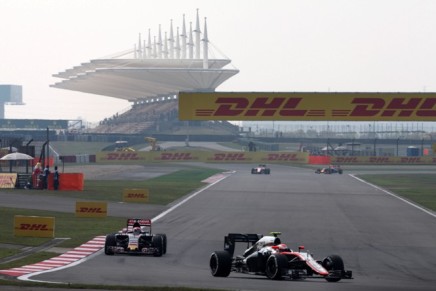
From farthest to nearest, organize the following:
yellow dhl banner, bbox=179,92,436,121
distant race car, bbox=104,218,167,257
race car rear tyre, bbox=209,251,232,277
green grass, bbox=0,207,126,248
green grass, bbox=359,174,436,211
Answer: green grass, bbox=359,174,436,211 < yellow dhl banner, bbox=179,92,436,121 < green grass, bbox=0,207,126,248 < distant race car, bbox=104,218,167,257 < race car rear tyre, bbox=209,251,232,277

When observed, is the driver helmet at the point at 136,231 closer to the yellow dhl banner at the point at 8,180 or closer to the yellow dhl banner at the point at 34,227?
the yellow dhl banner at the point at 34,227

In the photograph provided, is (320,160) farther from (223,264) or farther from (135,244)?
(223,264)

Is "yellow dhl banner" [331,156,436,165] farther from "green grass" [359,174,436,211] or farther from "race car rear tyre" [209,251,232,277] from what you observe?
"race car rear tyre" [209,251,232,277]

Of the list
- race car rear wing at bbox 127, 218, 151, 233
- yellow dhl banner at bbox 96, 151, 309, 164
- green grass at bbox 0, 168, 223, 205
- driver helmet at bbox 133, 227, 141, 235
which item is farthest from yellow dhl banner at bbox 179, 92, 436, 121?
yellow dhl banner at bbox 96, 151, 309, 164

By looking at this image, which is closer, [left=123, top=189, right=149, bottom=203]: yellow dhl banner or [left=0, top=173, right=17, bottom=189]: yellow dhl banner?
[left=123, top=189, right=149, bottom=203]: yellow dhl banner

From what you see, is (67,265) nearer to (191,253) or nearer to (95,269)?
(95,269)

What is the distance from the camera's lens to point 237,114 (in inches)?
2046

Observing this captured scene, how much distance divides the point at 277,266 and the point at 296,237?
1577 centimetres

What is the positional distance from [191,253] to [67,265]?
5.46 metres

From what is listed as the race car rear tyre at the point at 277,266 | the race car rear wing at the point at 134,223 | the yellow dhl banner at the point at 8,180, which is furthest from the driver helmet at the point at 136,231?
the yellow dhl banner at the point at 8,180

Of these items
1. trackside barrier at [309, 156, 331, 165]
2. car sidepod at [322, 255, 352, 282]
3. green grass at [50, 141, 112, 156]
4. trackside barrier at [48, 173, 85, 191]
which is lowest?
car sidepod at [322, 255, 352, 282]

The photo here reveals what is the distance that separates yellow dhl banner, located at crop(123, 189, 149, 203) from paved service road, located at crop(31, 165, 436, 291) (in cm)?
304

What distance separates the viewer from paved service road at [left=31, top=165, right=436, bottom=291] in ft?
86.8

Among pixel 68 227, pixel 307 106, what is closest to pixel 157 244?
pixel 68 227
